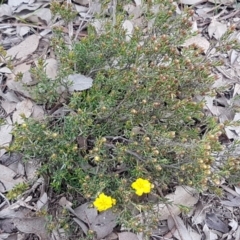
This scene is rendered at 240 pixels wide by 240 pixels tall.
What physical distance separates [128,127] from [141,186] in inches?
15.0

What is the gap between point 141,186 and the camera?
2414mm

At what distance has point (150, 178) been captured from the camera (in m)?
2.55

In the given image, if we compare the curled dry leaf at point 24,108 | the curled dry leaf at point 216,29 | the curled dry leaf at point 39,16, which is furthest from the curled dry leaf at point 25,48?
the curled dry leaf at point 216,29

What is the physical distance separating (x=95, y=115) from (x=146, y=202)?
590 mm

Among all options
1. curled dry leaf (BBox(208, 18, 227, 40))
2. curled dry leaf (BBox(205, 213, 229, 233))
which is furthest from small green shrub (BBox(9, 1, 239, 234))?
curled dry leaf (BBox(208, 18, 227, 40))

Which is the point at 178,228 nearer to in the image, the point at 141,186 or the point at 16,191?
the point at 141,186

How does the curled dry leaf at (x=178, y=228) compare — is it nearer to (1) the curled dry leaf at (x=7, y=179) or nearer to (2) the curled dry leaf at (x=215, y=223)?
(2) the curled dry leaf at (x=215, y=223)

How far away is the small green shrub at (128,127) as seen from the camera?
8.21 feet

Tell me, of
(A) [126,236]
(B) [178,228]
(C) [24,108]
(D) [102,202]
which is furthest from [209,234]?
(C) [24,108]

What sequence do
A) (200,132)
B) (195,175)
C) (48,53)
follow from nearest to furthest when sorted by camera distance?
1. (195,175)
2. (200,132)
3. (48,53)

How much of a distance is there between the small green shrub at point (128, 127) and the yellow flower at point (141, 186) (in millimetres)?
59

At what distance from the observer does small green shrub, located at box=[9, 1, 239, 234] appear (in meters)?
2.50

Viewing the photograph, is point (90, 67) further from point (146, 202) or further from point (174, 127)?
point (146, 202)

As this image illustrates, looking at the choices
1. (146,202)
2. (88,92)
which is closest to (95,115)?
(88,92)
